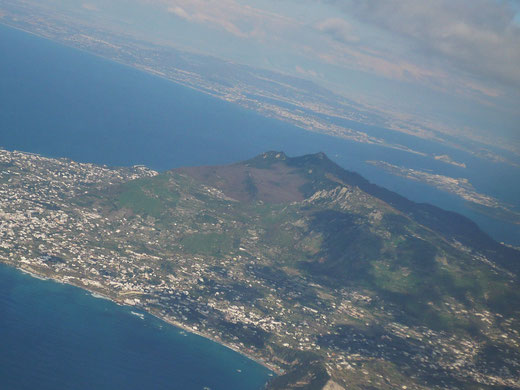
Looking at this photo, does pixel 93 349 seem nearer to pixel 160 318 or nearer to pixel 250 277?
pixel 160 318

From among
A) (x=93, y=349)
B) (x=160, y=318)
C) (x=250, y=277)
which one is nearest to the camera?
(x=93, y=349)

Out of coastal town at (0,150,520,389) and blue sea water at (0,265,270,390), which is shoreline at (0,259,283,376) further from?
blue sea water at (0,265,270,390)

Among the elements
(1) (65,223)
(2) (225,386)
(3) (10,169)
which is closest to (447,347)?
(2) (225,386)

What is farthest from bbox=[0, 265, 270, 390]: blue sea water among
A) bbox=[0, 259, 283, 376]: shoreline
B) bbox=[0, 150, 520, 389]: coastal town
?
bbox=[0, 150, 520, 389]: coastal town

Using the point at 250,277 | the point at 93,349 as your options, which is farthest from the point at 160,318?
the point at 250,277

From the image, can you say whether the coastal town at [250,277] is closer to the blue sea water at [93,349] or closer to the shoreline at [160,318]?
the shoreline at [160,318]
